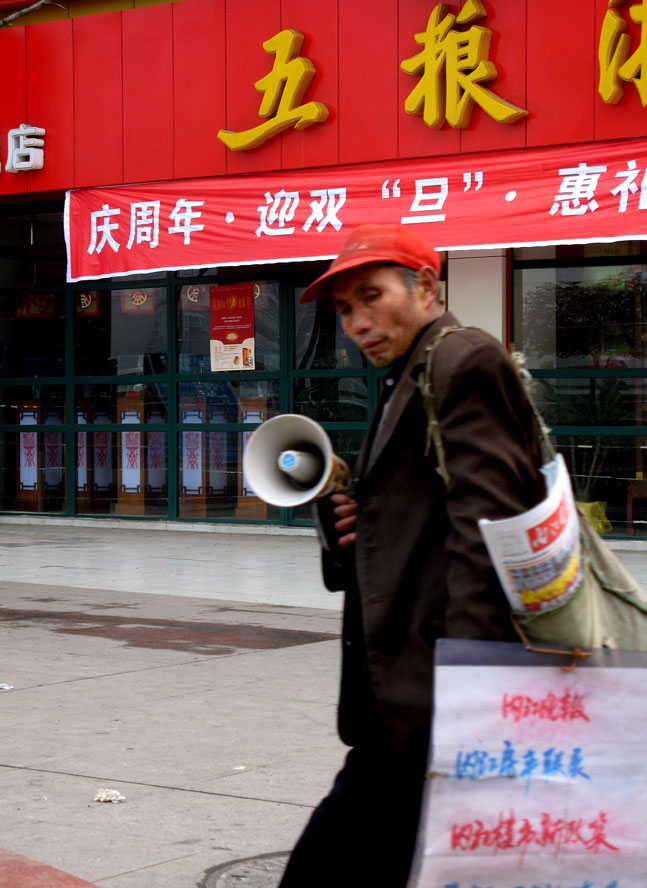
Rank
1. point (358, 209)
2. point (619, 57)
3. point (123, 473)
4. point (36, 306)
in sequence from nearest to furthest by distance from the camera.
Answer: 1. point (619, 57)
2. point (358, 209)
3. point (123, 473)
4. point (36, 306)

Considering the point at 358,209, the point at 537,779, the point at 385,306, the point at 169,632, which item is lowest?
the point at 169,632

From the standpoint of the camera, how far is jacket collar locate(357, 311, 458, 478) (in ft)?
8.55

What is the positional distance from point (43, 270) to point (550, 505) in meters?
15.4

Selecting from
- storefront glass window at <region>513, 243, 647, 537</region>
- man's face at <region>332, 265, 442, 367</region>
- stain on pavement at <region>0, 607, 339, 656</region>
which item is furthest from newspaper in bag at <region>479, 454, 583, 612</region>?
storefront glass window at <region>513, 243, 647, 537</region>

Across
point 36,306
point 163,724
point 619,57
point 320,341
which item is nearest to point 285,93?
point 320,341

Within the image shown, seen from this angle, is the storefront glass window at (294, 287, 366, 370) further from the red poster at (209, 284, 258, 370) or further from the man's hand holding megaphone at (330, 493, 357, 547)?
the man's hand holding megaphone at (330, 493, 357, 547)

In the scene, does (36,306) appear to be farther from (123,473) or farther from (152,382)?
(123,473)

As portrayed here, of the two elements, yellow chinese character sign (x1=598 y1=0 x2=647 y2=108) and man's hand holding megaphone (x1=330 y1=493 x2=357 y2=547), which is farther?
yellow chinese character sign (x1=598 y1=0 x2=647 y2=108)

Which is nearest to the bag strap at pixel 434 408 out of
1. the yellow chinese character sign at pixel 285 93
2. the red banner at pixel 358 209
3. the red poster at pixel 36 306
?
the red banner at pixel 358 209

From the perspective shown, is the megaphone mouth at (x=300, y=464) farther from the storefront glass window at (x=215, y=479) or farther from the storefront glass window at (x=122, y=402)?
the storefront glass window at (x=122, y=402)

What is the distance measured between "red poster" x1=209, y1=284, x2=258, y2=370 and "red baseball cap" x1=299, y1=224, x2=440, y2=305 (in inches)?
502

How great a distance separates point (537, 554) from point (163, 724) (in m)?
4.17

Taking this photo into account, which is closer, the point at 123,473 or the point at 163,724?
the point at 163,724

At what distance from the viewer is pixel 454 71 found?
41.7 ft
